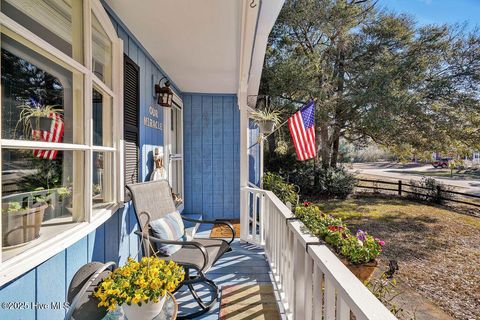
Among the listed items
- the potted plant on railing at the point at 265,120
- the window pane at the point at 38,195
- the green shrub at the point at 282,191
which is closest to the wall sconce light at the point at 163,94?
the potted plant on railing at the point at 265,120

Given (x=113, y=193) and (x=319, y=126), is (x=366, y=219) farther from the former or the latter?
(x=113, y=193)

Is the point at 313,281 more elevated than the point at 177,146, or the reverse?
the point at 177,146

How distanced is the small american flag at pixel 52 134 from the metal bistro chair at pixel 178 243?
93 cm

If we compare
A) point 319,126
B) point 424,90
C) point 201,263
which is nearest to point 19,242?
point 201,263

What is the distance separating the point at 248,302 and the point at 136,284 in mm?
1379

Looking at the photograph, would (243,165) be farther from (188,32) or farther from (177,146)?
(188,32)

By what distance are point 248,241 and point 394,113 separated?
6.87 metres

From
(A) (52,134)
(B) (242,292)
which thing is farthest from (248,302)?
(A) (52,134)

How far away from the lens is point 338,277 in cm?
97

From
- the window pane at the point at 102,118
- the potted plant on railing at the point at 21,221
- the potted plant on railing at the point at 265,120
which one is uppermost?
the potted plant on railing at the point at 265,120

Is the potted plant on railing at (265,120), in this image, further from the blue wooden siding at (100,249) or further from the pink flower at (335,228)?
the pink flower at (335,228)

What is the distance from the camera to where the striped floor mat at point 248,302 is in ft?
6.59

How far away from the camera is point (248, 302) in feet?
7.18

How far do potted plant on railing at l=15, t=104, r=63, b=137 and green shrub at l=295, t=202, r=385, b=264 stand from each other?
6.59 ft
